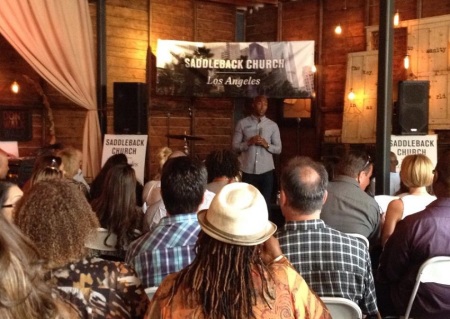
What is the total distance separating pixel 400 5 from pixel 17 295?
822cm

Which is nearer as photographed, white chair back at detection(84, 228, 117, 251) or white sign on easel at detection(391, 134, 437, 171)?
white chair back at detection(84, 228, 117, 251)

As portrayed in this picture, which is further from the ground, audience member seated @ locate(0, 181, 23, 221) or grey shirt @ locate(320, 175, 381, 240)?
audience member seated @ locate(0, 181, 23, 221)

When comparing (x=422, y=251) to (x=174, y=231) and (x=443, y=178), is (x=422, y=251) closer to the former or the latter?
(x=443, y=178)

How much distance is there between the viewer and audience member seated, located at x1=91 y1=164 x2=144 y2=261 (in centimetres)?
325

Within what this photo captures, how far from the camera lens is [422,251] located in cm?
271

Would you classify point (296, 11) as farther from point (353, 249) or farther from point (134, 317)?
point (134, 317)

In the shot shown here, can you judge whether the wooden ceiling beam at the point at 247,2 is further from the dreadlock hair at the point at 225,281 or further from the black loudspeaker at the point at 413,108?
the dreadlock hair at the point at 225,281

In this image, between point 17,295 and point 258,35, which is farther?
point 258,35

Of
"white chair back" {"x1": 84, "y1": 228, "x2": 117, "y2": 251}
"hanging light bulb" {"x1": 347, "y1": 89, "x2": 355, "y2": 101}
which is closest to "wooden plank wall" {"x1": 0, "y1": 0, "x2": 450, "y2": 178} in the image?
"hanging light bulb" {"x1": 347, "y1": 89, "x2": 355, "y2": 101}

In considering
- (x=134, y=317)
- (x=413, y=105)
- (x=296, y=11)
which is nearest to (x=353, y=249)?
(x=134, y=317)

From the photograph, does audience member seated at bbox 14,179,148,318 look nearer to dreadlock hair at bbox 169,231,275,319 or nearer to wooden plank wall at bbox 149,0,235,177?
dreadlock hair at bbox 169,231,275,319

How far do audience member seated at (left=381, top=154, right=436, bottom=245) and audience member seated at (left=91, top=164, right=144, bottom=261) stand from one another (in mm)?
1431

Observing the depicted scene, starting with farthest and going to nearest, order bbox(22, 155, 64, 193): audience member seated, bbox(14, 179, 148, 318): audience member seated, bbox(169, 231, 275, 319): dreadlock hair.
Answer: bbox(22, 155, 64, 193): audience member seated, bbox(14, 179, 148, 318): audience member seated, bbox(169, 231, 275, 319): dreadlock hair

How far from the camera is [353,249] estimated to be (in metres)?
2.40
